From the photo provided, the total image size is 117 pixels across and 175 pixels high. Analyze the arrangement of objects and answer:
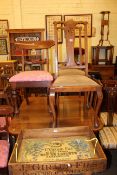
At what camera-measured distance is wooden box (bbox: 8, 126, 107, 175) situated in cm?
131

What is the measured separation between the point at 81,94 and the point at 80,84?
58.2 inches

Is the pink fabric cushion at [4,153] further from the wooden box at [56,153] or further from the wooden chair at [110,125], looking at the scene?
the wooden chair at [110,125]

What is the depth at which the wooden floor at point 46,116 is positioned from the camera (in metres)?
2.30

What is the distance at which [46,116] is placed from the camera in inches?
101

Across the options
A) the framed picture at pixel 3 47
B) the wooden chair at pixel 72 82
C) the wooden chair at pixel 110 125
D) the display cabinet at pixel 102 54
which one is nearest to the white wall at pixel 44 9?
the framed picture at pixel 3 47

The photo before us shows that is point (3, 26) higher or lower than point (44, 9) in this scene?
lower

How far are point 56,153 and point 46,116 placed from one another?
1094 millimetres

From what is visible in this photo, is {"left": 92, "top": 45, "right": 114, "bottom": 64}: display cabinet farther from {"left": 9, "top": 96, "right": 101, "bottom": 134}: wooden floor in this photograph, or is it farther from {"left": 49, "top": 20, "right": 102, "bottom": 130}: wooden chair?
{"left": 49, "top": 20, "right": 102, "bottom": 130}: wooden chair

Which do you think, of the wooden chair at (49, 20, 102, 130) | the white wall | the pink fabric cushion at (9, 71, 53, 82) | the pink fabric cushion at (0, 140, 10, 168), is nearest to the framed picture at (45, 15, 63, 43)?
the white wall

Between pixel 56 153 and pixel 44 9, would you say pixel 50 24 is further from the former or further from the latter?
pixel 56 153

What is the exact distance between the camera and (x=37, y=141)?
5.38ft

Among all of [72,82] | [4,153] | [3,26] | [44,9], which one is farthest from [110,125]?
[3,26]

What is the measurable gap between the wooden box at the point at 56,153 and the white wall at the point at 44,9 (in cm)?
412

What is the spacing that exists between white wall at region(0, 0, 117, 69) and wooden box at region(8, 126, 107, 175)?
4117 mm
